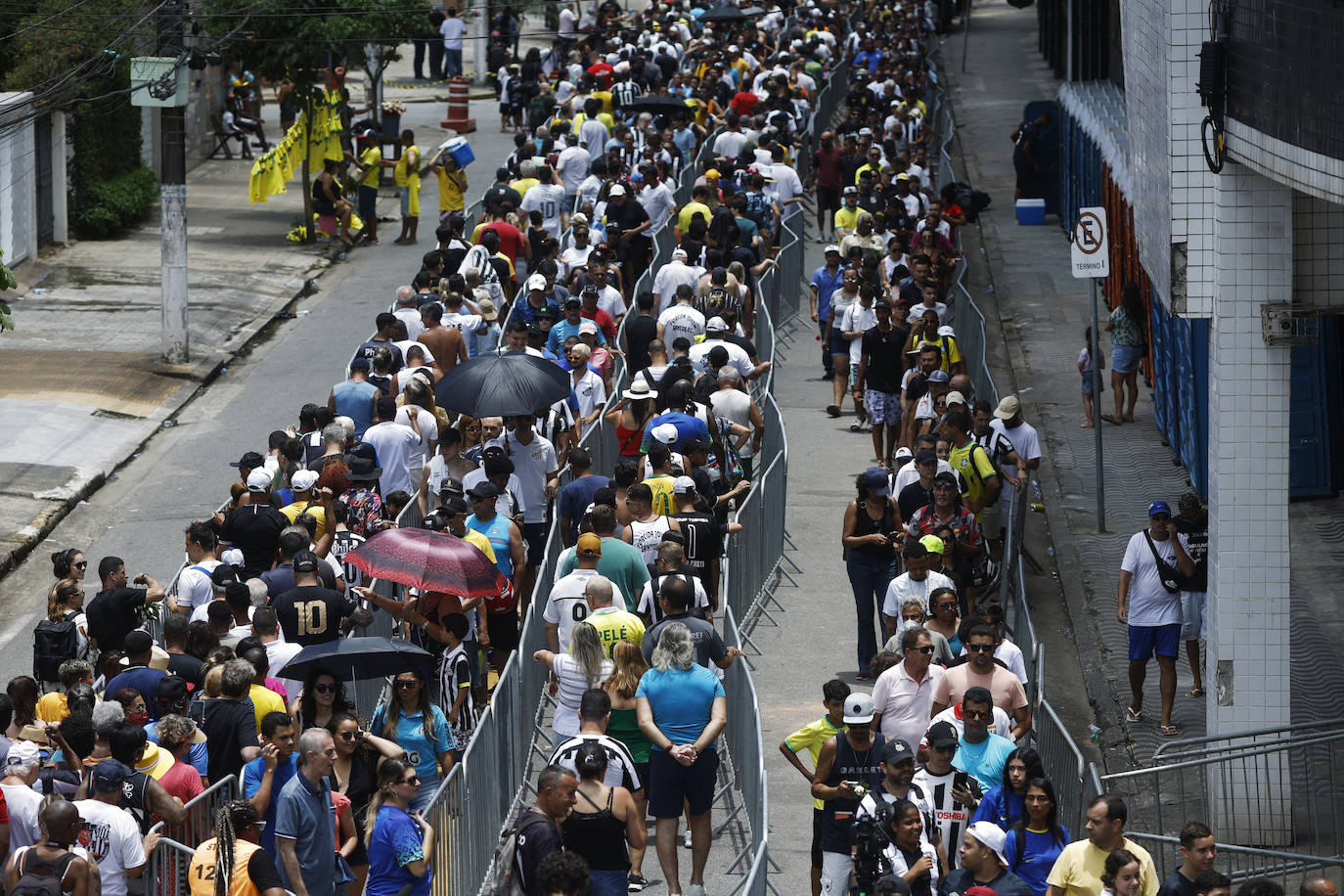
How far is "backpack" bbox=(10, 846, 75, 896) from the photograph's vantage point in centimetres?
867

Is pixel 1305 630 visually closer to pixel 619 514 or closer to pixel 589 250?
pixel 619 514

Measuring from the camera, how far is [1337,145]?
33.7 ft

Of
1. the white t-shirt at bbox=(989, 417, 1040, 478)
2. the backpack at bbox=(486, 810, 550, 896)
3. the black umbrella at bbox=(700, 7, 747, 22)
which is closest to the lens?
the backpack at bbox=(486, 810, 550, 896)

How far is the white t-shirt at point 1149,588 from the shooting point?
13.3 metres

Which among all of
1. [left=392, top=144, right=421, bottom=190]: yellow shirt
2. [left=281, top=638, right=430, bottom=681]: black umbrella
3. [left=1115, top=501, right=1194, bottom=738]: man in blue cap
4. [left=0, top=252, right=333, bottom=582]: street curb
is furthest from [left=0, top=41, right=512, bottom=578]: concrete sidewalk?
[left=1115, top=501, right=1194, bottom=738]: man in blue cap

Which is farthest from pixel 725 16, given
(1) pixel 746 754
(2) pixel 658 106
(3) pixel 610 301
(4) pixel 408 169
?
(1) pixel 746 754

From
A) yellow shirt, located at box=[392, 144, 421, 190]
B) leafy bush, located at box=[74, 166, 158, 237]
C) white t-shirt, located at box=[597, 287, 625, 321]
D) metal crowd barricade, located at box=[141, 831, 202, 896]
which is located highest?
yellow shirt, located at box=[392, 144, 421, 190]

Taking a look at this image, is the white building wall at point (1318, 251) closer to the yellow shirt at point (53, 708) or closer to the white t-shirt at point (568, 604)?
the white t-shirt at point (568, 604)

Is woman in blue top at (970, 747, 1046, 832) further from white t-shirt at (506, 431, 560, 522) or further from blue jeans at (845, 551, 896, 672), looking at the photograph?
white t-shirt at (506, 431, 560, 522)

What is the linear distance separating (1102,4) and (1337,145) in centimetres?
2019

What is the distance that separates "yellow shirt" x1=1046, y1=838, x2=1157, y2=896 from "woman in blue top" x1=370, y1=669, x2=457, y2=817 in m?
3.15

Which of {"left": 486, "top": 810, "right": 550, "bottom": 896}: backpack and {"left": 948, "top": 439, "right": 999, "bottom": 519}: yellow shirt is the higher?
{"left": 948, "top": 439, "right": 999, "bottom": 519}: yellow shirt

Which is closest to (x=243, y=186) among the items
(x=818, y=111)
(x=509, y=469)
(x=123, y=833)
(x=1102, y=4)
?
(x=818, y=111)

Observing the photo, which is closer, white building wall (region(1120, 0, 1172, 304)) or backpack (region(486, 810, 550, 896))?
backpack (region(486, 810, 550, 896))
